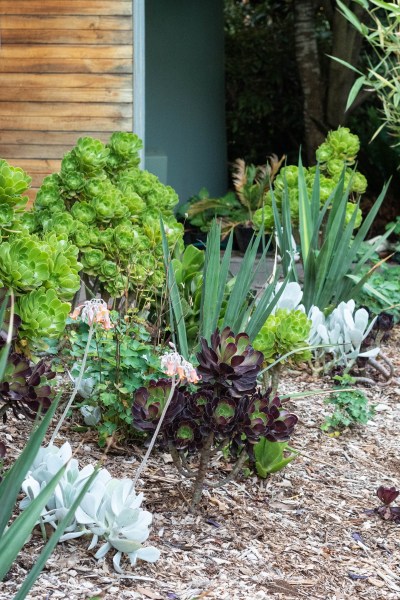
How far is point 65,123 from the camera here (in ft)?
17.2

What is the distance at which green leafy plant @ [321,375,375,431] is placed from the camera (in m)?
3.26

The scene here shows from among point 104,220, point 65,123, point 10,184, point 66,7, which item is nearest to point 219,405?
point 10,184

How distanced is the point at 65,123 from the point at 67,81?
246 millimetres

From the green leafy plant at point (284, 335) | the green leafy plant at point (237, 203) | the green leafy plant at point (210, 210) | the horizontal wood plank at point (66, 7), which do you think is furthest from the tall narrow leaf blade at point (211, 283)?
the green leafy plant at point (210, 210)

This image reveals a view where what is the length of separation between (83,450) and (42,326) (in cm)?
69

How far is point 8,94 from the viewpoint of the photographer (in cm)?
527

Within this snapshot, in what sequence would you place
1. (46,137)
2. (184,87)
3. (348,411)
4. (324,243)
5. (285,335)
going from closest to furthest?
(285,335)
(348,411)
(324,243)
(46,137)
(184,87)

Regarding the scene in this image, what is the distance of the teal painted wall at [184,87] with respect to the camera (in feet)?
25.8

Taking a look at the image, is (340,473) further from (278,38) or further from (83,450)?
(278,38)

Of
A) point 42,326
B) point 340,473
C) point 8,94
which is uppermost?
point 8,94

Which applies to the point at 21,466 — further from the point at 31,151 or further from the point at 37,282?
the point at 31,151

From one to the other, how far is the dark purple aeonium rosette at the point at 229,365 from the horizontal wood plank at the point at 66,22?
11.0 ft

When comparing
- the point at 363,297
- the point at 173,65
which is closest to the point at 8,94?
the point at 363,297

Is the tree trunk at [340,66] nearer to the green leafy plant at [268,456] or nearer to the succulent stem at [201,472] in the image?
the green leafy plant at [268,456]
